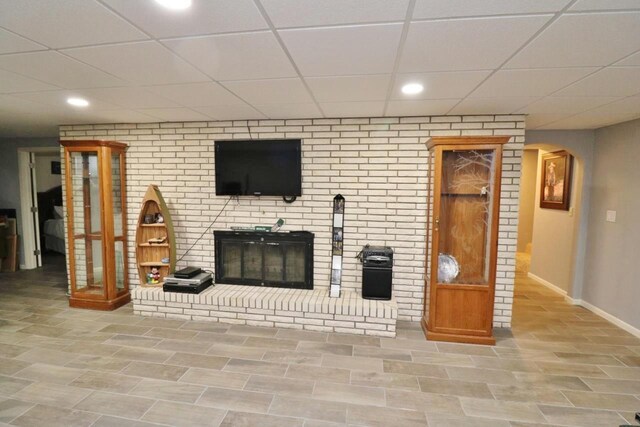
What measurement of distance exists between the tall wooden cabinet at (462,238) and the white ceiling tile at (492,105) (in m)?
0.33

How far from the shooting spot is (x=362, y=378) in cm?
242

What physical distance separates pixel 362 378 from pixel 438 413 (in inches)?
23.2

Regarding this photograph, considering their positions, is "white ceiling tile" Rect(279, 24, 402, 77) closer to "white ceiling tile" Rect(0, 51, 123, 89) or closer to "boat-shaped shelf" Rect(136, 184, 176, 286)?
"white ceiling tile" Rect(0, 51, 123, 89)

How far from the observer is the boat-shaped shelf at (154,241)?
3.66 metres

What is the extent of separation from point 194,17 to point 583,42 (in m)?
2.01

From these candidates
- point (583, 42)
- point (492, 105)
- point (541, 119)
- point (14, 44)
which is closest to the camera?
point (583, 42)

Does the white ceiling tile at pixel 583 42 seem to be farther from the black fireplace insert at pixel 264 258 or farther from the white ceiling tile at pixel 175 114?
the white ceiling tile at pixel 175 114

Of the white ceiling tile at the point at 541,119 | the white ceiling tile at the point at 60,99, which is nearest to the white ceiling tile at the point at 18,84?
the white ceiling tile at the point at 60,99

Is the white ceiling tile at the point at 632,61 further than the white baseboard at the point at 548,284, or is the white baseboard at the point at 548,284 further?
the white baseboard at the point at 548,284

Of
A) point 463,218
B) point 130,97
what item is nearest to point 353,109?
point 463,218

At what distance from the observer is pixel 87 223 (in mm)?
3939

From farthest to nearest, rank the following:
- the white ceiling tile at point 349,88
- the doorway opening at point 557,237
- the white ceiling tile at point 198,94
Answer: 1. the doorway opening at point 557,237
2. the white ceiling tile at point 198,94
3. the white ceiling tile at point 349,88

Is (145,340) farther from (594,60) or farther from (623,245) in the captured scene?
(623,245)

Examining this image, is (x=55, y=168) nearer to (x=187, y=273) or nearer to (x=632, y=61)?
(x=187, y=273)
